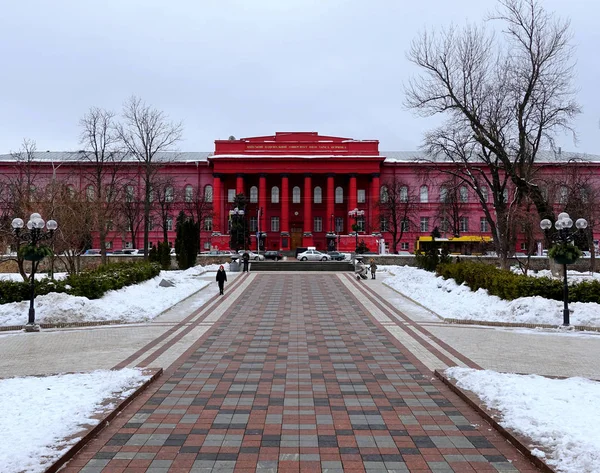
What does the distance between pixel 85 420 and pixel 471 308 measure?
1327cm

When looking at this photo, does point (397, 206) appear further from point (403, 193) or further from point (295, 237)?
point (295, 237)

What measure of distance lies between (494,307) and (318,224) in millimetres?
51311

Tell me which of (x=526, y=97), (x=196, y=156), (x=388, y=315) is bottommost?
(x=388, y=315)

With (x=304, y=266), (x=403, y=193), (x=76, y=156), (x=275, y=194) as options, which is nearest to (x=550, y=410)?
(x=304, y=266)

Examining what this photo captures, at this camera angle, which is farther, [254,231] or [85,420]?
[254,231]

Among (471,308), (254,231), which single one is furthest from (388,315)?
(254,231)

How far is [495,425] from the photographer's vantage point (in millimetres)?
5836

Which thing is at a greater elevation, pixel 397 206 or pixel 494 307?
pixel 397 206

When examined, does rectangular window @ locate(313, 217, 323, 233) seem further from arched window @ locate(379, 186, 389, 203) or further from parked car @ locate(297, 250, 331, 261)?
parked car @ locate(297, 250, 331, 261)

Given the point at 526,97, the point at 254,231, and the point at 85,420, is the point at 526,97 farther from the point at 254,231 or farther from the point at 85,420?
the point at 254,231

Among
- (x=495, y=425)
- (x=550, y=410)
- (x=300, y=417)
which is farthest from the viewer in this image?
(x=300, y=417)

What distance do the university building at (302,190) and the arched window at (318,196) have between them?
0.14 metres

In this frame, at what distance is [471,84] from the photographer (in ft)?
85.0

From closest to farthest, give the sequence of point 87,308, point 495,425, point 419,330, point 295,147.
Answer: point 495,425 < point 419,330 < point 87,308 < point 295,147
